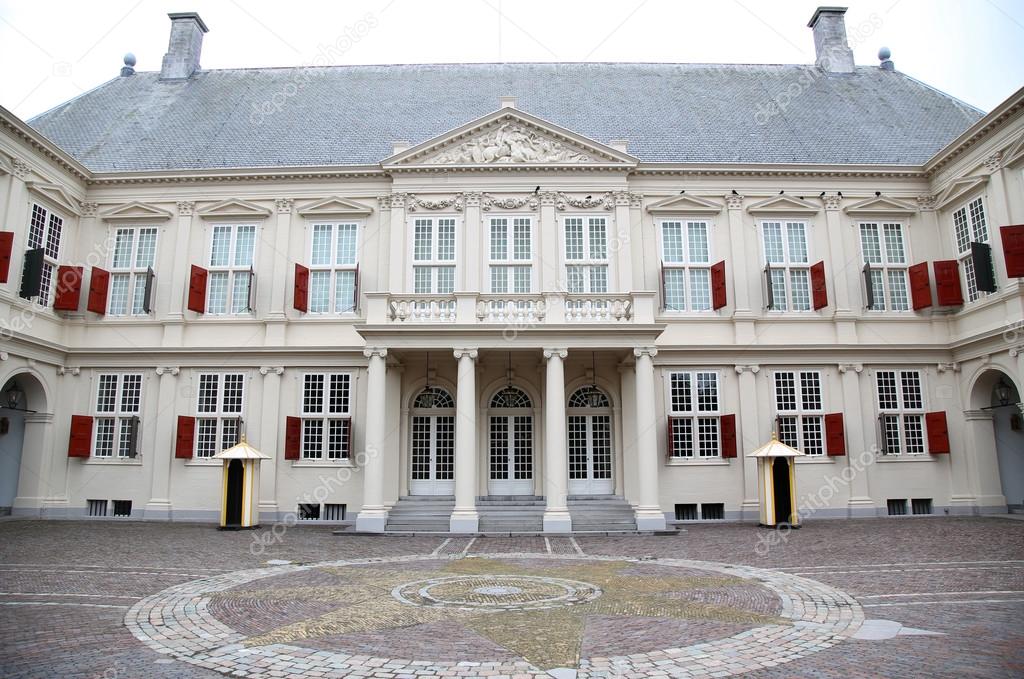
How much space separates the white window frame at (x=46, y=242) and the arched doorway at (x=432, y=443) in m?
10.8

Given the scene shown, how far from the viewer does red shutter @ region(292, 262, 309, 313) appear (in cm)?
2002

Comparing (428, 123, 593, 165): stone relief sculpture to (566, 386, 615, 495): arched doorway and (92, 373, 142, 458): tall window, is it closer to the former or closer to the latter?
(566, 386, 615, 495): arched doorway

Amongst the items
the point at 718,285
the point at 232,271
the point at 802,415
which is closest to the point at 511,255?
the point at 718,285

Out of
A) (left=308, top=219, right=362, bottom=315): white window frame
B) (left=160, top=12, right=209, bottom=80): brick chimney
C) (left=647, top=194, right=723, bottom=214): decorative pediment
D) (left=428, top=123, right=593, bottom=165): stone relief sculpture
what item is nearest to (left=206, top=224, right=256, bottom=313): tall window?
(left=308, top=219, right=362, bottom=315): white window frame

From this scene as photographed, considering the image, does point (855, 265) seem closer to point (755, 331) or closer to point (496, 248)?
point (755, 331)

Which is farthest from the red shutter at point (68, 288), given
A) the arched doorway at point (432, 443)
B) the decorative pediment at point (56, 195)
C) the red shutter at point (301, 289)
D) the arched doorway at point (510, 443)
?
the arched doorway at point (510, 443)

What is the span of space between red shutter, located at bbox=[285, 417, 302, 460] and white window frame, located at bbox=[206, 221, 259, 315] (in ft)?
11.8

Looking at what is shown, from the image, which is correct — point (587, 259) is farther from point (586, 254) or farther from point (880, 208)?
point (880, 208)

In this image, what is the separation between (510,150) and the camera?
2070cm

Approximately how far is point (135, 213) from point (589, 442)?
15101 mm

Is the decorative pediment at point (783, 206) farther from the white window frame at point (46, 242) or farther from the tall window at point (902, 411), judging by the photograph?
the white window frame at point (46, 242)

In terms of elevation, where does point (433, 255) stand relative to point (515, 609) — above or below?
above

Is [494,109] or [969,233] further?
[494,109]

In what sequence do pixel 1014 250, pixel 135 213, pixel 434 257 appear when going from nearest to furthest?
pixel 1014 250, pixel 434 257, pixel 135 213
